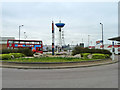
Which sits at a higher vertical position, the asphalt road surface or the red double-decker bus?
the red double-decker bus

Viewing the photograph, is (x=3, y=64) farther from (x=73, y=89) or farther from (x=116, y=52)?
(x=116, y=52)

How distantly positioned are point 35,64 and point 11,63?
11.1 feet

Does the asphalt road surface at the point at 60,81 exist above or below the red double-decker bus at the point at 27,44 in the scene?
below

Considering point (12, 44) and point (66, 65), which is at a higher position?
point (12, 44)

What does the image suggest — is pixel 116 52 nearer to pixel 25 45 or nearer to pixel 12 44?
pixel 25 45

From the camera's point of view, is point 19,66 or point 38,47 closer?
point 19,66

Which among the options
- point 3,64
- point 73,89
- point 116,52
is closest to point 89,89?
point 73,89

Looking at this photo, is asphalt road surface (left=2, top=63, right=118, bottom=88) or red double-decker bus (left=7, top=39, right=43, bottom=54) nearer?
asphalt road surface (left=2, top=63, right=118, bottom=88)

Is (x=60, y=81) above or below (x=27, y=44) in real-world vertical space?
below

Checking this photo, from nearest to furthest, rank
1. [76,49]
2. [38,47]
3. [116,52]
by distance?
[76,49]
[38,47]
[116,52]

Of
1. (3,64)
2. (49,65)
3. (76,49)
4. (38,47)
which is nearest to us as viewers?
(49,65)

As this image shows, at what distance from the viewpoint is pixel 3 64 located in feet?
50.4

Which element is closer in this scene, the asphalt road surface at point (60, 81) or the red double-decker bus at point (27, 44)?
the asphalt road surface at point (60, 81)

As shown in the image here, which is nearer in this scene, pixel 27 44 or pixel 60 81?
pixel 60 81
